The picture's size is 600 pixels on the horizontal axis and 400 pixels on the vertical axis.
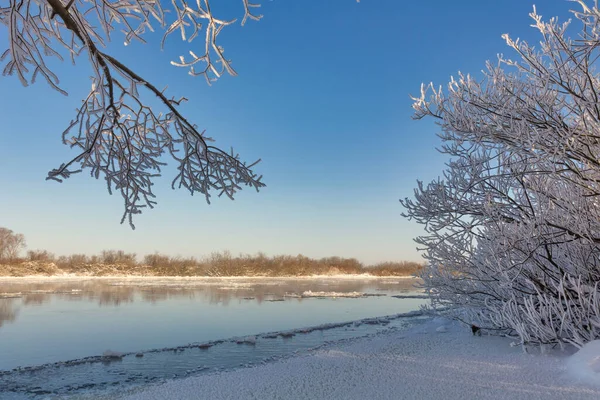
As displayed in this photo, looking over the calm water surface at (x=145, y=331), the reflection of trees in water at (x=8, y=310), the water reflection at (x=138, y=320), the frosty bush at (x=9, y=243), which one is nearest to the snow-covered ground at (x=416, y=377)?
the calm water surface at (x=145, y=331)

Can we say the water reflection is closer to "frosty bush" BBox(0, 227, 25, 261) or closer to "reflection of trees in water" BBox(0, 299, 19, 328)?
"reflection of trees in water" BBox(0, 299, 19, 328)

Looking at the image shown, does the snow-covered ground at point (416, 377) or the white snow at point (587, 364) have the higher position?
the white snow at point (587, 364)

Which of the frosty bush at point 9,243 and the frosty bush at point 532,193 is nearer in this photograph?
the frosty bush at point 532,193

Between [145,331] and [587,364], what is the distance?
11.2 metres

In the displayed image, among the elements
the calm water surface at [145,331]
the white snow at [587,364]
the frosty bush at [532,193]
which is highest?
the frosty bush at [532,193]

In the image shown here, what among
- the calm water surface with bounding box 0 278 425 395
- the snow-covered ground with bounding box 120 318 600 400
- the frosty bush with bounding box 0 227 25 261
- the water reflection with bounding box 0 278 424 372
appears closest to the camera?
the snow-covered ground with bounding box 120 318 600 400

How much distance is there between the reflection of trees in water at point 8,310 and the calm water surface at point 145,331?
29mm

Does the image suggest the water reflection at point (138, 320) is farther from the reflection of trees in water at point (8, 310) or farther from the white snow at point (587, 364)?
the white snow at point (587, 364)

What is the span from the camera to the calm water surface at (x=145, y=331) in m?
8.37

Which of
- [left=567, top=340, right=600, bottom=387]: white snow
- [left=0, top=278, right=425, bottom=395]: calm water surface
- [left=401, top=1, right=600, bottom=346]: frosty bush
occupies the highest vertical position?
[left=401, top=1, right=600, bottom=346]: frosty bush

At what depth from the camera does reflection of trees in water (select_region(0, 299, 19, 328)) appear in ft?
48.8

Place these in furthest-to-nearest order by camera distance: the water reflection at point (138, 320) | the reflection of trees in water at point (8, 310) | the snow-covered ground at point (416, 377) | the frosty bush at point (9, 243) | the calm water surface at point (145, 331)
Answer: the frosty bush at point (9, 243) → the reflection of trees in water at point (8, 310) → the water reflection at point (138, 320) → the calm water surface at point (145, 331) → the snow-covered ground at point (416, 377)

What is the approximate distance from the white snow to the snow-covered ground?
0.03 ft

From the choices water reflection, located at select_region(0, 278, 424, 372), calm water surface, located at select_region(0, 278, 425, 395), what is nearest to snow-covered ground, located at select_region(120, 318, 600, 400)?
calm water surface, located at select_region(0, 278, 425, 395)
